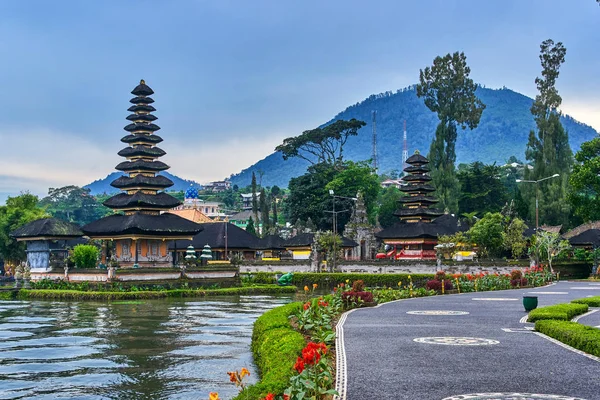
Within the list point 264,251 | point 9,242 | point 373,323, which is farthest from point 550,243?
point 9,242

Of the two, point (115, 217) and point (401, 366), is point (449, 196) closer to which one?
point (115, 217)

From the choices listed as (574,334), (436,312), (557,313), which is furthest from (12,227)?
(574,334)

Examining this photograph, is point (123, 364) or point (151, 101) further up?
point (151, 101)

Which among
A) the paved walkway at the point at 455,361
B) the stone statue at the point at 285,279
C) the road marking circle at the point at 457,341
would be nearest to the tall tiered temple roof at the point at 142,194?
the stone statue at the point at 285,279

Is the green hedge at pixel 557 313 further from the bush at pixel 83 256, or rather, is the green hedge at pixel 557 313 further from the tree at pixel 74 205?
the tree at pixel 74 205

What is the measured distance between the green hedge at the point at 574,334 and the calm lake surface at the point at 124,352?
7.64m

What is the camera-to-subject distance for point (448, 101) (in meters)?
98.2

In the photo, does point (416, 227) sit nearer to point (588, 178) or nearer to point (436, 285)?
point (588, 178)

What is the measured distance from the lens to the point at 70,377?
704 inches

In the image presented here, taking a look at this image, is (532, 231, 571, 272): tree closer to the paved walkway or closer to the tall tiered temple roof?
the tall tiered temple roof

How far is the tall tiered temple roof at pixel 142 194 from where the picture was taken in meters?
57.9

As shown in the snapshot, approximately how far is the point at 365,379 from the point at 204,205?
174 meters

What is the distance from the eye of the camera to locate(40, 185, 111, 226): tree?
168 metres

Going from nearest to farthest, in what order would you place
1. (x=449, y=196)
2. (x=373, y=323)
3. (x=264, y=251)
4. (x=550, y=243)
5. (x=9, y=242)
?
(x=373, y=323)
(x=550, y=243)
(x=9, y=242)
(x=264, y=251)
(x=449, y=196)
